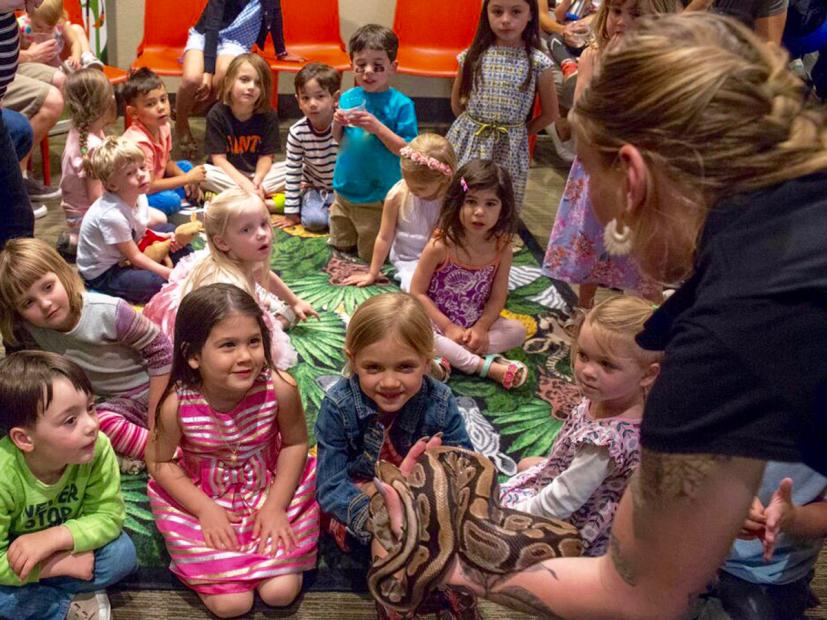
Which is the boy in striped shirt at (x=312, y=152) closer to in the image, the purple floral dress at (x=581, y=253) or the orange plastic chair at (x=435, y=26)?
the purple floral dress at (x=581, y=253)

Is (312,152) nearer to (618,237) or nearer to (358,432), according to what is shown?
(358,432)

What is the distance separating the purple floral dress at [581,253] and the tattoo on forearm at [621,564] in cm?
227

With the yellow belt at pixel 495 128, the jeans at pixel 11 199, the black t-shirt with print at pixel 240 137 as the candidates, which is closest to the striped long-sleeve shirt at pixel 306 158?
the black t-shirt with print at pixel 240 137

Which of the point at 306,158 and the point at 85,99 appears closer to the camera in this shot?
the point at 85,99

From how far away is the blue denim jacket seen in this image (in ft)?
7.51

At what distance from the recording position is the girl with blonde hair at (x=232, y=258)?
9.77 ft

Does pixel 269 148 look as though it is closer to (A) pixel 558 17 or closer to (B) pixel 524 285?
(B) pixel 524 285

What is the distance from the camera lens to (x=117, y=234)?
3.52 m

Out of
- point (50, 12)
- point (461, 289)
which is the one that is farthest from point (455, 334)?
point (50, 12)

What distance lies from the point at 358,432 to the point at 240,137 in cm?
283

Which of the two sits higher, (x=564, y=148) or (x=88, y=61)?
(x=88, y=61)

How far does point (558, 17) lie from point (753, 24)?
2606 millimetres

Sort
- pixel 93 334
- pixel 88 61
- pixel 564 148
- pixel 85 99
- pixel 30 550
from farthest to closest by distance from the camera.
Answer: pixel 564 148 < pixel 88 61 < pixel 85 99 < pixel 93 334 < pixel 30 550

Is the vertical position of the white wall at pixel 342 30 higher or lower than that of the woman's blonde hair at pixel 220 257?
higher
